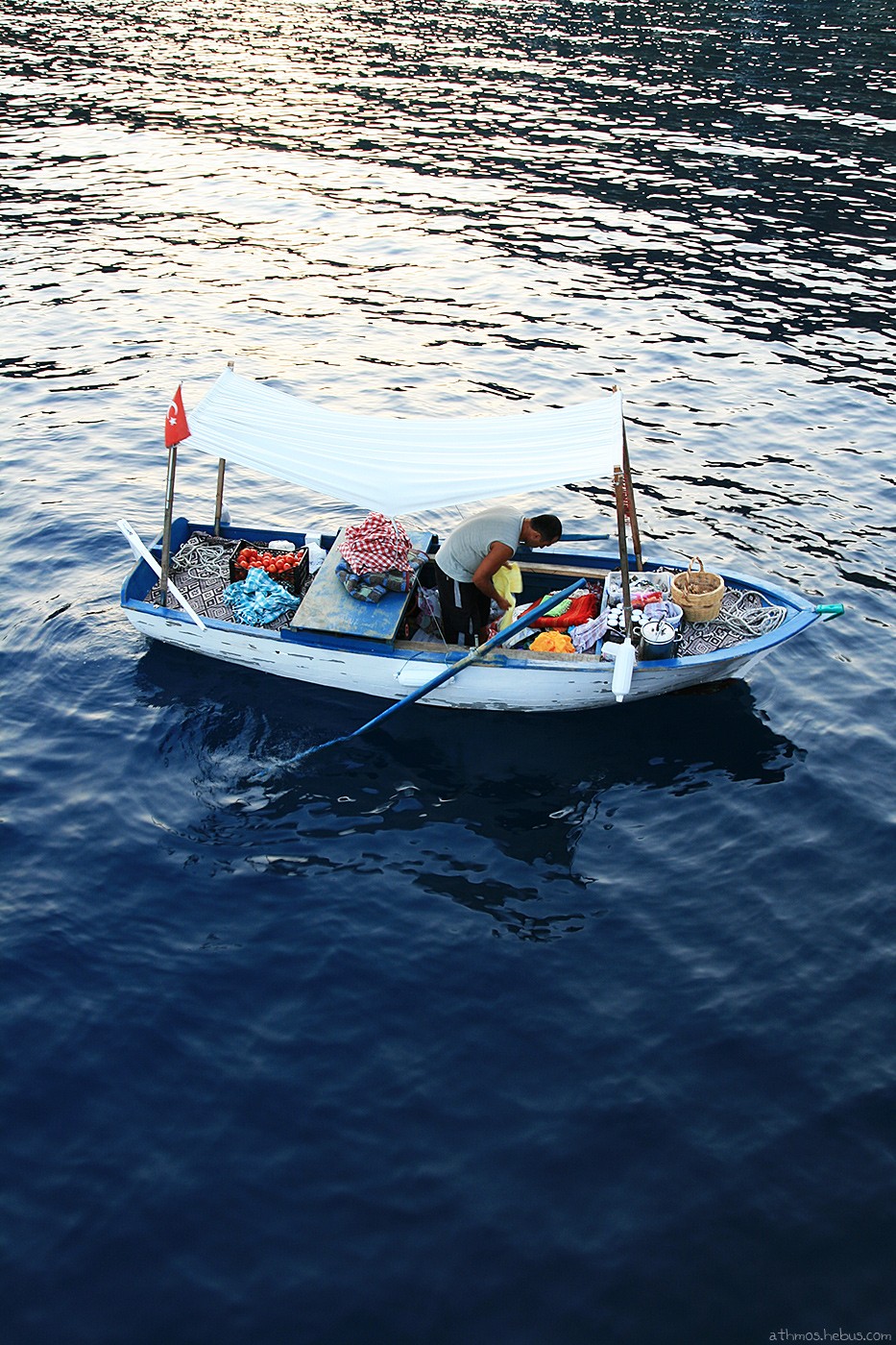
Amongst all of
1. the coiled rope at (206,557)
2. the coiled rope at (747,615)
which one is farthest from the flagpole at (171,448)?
the coiled rope at (747,615)

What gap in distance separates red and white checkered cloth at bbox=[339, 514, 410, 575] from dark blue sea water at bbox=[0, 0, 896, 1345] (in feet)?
6.69

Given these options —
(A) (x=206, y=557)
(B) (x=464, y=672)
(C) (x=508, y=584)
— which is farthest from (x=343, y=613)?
(A) (x=206, y=557)

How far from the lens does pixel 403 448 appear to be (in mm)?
14523

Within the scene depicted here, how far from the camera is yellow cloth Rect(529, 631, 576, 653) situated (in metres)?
14.9

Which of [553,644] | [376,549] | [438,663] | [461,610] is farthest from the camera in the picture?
[376,549]

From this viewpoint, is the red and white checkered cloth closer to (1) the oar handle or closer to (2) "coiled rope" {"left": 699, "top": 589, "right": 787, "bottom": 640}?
(1) the oar handle

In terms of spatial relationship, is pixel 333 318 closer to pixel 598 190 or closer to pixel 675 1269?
pixel 598 190

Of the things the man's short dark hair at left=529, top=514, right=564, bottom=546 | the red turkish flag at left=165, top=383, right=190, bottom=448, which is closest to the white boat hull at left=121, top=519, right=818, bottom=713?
the man's short dark hair at left=529, top=514, right=564, bottom=546

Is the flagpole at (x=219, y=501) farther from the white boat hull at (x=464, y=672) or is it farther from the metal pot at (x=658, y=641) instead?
the metal pot at (x=658, y=641)

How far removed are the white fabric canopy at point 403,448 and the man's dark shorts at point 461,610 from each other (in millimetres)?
1461

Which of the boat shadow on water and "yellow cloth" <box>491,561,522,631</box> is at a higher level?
"yellow cloth" <box>491,561,522,631</box>

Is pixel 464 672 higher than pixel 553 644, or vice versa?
pixel 553 644

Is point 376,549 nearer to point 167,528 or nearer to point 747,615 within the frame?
point 167,528

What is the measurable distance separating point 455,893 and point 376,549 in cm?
521
